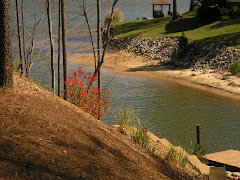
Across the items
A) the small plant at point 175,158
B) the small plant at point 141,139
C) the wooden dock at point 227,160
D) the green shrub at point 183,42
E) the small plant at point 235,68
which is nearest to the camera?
the small plant at point 175,158

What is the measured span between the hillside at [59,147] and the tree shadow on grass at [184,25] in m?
36.6

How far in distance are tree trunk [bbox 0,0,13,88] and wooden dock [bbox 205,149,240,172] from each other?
7.61 m

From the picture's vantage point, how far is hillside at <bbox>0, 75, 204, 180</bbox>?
7.08 m

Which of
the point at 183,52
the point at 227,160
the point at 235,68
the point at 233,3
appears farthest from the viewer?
the point at 233,3

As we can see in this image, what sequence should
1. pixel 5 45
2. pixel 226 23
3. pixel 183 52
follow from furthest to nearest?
1. pixel 226 23
2. pixel 183 52
3. pixel 5 45

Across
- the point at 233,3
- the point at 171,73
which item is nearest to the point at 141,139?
the point at 171,73

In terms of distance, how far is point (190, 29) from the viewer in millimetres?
45469

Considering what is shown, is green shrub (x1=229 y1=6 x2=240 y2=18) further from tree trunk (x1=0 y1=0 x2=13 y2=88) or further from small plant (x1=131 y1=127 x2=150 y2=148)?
tree trunk (x1=0 y1=0 x2=13 y2=88)

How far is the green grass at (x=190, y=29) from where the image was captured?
3803cm

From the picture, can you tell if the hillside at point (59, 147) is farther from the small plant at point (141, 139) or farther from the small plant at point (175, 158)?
the small plant at point (175, 158)

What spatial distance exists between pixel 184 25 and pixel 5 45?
39.3 metres

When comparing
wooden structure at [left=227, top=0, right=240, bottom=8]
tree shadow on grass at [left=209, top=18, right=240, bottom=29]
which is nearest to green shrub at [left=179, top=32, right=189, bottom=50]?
tree shadow on grass at [left=209, top=18, right=240, bottom=29]

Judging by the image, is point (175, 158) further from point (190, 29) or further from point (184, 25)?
point (184, 25)

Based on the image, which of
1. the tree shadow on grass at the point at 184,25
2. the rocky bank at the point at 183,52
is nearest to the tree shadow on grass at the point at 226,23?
the tree shadow on grass at the point at 184,25
